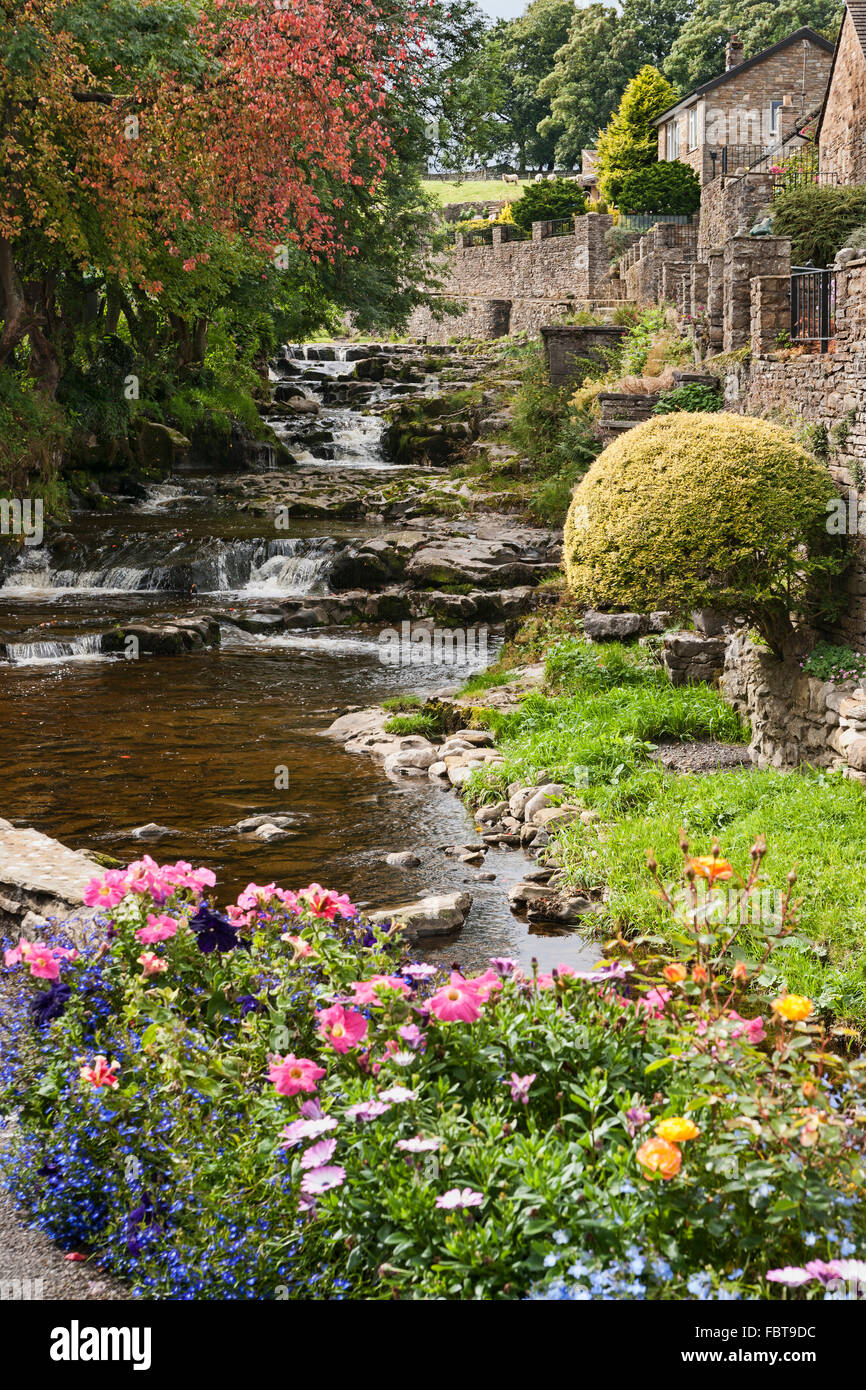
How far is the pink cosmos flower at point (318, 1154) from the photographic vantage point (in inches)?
127

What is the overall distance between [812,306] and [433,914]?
7.77 m

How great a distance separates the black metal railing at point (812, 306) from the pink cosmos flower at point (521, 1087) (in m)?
9.31

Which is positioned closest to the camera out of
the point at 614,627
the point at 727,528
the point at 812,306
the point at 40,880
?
the point at 40,880

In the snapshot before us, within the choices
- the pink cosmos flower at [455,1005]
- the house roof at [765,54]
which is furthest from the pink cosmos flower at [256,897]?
the house roof at [765,54]

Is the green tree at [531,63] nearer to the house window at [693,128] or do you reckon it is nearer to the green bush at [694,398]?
the house window at [693,128]

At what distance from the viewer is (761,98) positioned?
142 feet

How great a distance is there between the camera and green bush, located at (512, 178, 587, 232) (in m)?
46.4

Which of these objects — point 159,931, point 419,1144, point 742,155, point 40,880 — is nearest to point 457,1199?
point 419,1144

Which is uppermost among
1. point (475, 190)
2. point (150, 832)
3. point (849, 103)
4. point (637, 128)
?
point (475, 190)

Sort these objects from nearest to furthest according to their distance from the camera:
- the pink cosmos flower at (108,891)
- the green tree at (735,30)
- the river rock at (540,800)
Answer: the pink cosmos flower at (108,891) → the river rock at (540,800) → the green tree at (735,30)

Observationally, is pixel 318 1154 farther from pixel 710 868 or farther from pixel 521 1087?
pixel 710 868

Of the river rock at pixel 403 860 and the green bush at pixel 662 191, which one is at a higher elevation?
the green bush at pixel 662 191

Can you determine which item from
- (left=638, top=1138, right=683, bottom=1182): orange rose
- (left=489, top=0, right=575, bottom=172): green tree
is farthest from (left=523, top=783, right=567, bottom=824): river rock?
(left=489, top=0, right=575, bottom=172): green tree

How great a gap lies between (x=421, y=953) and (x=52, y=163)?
14086mm
